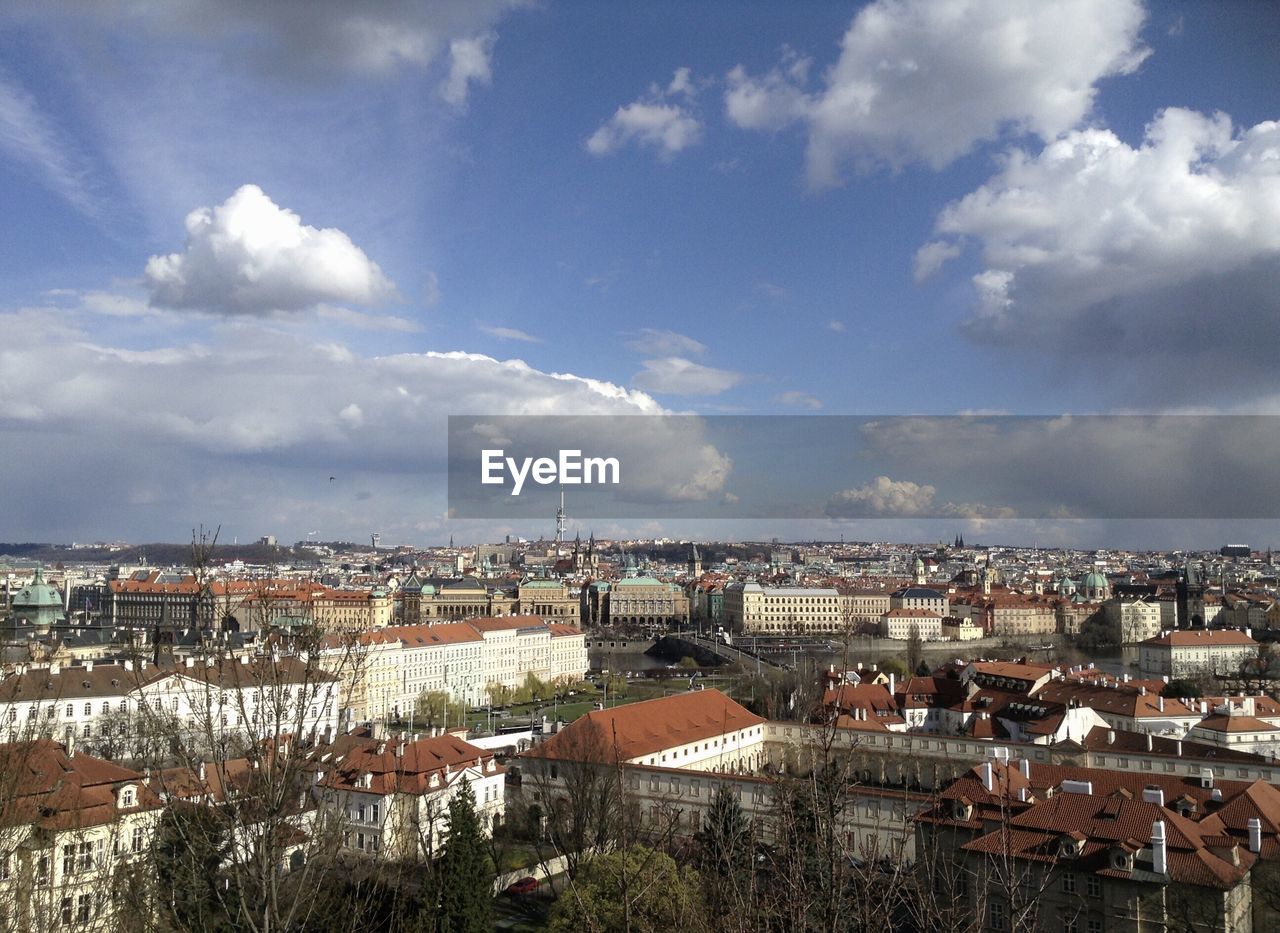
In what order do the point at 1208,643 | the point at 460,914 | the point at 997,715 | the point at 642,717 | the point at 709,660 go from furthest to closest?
the point at 709,660, the point at 1208,643, the point at 997,715, the point at 642,717, the point at 460,914

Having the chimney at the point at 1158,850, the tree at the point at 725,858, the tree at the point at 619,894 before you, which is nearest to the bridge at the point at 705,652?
the tree at the point at 725,858

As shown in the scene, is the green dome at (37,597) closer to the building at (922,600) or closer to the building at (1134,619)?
the building at (922,600)

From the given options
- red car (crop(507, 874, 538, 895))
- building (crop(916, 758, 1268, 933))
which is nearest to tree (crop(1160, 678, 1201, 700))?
building (crop(916, 758, 1268, 933))

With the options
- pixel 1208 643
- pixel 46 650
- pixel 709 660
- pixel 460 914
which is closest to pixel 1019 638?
pixel 1208 643

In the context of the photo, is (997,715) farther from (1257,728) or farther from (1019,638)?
(1019,638)

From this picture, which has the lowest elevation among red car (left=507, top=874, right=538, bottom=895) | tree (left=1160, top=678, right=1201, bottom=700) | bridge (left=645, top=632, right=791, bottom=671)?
bridge (left=645, top=632, right=791, bottom=671)

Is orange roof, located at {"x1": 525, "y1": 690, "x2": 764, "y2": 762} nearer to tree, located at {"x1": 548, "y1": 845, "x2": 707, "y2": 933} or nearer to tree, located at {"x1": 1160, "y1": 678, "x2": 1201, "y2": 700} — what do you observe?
tree, located at {"x1": 548, "y1": 845, "x2": 707, "y2": 933}
